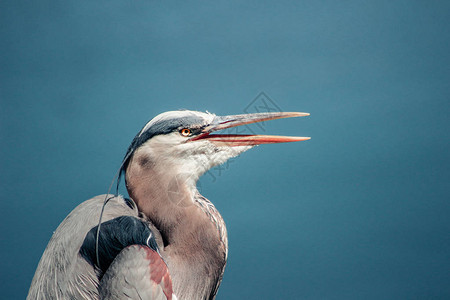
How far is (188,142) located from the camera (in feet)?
4.08

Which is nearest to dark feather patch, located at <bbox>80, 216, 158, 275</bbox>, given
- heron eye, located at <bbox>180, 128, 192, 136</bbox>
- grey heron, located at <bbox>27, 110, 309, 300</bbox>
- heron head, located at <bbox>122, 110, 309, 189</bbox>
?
grey heron, located at <bbox>27, 110, 309, 300</bbox>

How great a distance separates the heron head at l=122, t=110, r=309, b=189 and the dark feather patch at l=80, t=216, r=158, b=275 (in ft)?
0.57

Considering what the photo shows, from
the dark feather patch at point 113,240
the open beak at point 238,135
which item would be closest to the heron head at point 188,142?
the open beak at point 238,135

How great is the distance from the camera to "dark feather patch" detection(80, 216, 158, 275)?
1.18 metres

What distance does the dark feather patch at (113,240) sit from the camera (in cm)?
118

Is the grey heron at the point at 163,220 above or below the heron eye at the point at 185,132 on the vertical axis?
below

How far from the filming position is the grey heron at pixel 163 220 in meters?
1.18

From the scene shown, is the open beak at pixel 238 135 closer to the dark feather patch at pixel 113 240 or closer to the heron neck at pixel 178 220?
the heron neck at pixel 178 220

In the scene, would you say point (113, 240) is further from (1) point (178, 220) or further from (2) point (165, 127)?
(2) point (165, 127)

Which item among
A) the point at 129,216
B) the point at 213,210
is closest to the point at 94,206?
the point at 129,216

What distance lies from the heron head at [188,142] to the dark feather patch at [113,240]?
174 millimetres

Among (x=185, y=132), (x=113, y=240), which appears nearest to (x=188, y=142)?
(x=185, y=132)

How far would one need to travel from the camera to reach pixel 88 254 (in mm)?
1193

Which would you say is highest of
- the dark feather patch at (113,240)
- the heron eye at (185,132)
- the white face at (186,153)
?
the heron eye at (185,132)
